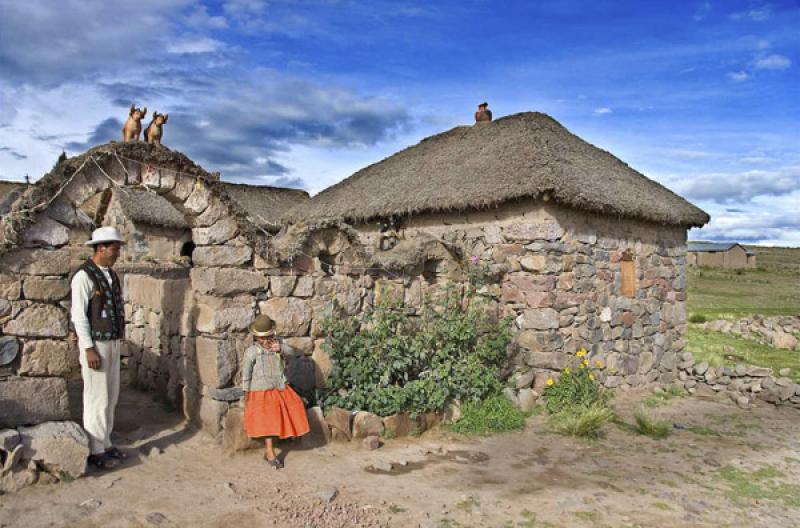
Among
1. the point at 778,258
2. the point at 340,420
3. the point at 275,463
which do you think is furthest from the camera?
the point at 778,258

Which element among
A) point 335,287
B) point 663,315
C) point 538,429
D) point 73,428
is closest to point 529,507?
point 538,429

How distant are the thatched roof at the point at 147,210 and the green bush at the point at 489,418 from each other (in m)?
11.0

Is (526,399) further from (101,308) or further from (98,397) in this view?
(101,308)

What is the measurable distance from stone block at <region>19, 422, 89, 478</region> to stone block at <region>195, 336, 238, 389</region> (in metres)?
1.28

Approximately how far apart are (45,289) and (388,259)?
3.73m

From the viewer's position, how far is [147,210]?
52.4ft

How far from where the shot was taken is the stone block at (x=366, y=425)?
612 centimetres

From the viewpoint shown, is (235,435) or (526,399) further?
(526,399)

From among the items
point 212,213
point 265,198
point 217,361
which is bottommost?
point 217,361

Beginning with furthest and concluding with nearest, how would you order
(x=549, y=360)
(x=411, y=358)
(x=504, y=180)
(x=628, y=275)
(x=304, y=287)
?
(x=628, y=275) < (x=504, y=180) < (x=549, y=360) < (x=411, y=358) < (x=304, y=287)

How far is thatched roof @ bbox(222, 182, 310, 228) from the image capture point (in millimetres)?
20672

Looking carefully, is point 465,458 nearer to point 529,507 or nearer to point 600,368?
point 529,507

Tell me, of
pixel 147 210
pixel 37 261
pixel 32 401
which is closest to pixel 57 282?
pixel 37 261

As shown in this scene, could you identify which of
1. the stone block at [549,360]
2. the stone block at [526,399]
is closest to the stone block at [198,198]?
the stone block at [526,399]
